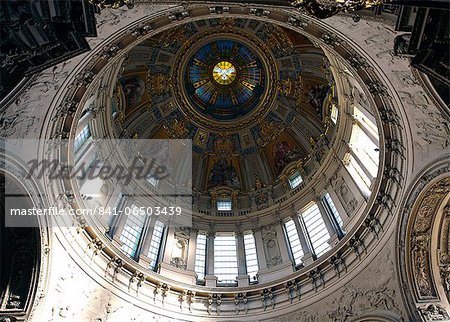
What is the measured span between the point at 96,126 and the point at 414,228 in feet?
52.2

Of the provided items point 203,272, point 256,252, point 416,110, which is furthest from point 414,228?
point 203,272

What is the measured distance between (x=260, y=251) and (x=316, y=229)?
133 inches

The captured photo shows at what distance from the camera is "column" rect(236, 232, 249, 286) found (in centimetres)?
2092

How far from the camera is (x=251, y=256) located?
899 inches

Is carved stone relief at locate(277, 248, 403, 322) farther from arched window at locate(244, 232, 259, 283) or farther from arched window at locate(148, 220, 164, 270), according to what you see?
arched window at locate(148, 220, 164, 270)

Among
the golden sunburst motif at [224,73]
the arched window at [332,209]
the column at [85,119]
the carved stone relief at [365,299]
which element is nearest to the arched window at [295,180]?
the arched window at [332,209]

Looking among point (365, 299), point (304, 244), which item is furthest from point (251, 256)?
point (365, 299)

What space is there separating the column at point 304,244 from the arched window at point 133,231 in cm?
848

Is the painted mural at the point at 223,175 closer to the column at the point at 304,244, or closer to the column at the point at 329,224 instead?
the column at the point at 304,244

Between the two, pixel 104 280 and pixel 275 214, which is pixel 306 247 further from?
pixel 104 280

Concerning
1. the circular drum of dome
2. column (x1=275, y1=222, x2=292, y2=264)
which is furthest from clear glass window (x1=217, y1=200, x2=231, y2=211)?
the circular drum of dome

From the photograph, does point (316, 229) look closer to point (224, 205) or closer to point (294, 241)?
point (294, 241)

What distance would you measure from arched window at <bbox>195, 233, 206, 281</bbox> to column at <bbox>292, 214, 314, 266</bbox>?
5.38m

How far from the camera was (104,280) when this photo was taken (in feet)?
56.6
